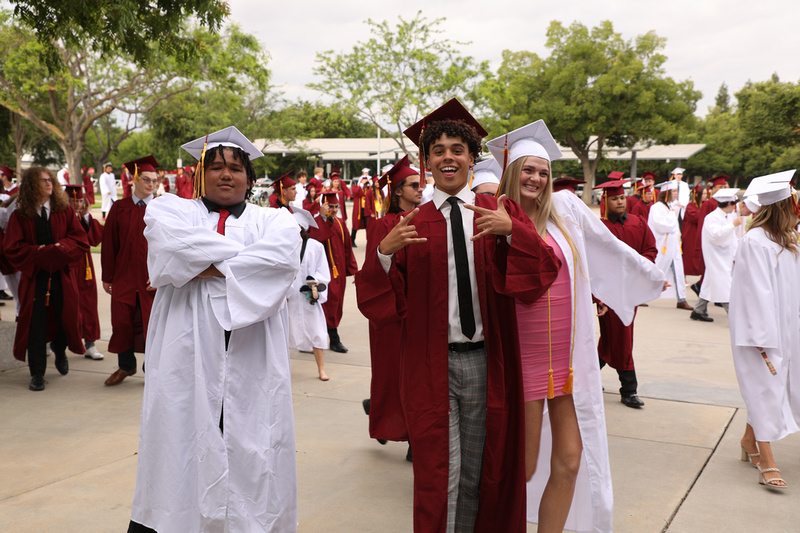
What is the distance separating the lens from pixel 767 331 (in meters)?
4.48

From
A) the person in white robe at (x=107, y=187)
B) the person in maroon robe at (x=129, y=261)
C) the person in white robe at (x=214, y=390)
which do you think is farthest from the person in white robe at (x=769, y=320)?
the person in white robe at (x=107, y=187)

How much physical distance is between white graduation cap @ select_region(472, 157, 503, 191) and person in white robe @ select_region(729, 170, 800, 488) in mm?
2096

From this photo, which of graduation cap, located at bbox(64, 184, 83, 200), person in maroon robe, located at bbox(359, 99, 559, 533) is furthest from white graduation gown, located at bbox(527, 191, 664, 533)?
graduation cap, located at bbox(64, 184, 83, 200)

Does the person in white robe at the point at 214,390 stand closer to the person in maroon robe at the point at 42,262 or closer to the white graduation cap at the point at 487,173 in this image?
the white graduation cap at the point at 487,173

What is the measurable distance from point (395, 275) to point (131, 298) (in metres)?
4.38

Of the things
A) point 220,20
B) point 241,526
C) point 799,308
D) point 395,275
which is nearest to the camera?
point 395,275

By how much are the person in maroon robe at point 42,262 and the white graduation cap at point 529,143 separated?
466cm

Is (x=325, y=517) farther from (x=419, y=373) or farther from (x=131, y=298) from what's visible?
(x=131, y=298)

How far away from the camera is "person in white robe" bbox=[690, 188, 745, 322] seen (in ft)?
34.7

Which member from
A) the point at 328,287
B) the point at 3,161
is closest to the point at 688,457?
the point at 328,287

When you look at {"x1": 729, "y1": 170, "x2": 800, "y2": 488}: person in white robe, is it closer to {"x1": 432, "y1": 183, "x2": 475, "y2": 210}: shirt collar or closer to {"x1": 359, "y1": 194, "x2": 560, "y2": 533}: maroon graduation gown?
{"x1": 359, "y1": 194, "x2": 560, "y2": 533}: maroon graduation gown

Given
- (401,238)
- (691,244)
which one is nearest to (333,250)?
(401,238)

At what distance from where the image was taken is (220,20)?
7.04 meters

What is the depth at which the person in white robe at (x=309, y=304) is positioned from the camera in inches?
281
